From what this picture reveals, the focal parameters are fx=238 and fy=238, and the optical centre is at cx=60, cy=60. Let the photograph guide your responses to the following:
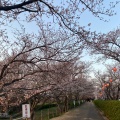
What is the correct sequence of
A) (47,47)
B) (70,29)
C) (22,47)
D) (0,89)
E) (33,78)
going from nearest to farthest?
(70,29) < (0,89) < (47,47) < (22,47) < (33,78)

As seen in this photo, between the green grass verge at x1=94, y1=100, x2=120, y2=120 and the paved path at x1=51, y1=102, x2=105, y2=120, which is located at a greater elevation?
the green grass verge at x1=94, y1=100, x2=120, y2=120

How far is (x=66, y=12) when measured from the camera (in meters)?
6.93

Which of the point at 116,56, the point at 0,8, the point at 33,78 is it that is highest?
the point at 116,56

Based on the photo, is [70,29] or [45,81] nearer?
[70,29]

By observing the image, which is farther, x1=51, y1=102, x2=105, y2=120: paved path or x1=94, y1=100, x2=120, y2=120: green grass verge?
x1=51, y1=102, x2=105, y2=120: paved path

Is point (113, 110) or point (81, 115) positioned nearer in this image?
point (113, 110)

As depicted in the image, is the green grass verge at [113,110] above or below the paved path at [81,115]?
above

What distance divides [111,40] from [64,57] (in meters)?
11.4

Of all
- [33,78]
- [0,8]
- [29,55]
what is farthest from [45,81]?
[0,8]

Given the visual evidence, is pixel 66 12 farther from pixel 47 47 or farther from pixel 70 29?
pixel 47 47

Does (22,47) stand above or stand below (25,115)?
above

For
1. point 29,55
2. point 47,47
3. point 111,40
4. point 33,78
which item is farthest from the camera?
point 111,40

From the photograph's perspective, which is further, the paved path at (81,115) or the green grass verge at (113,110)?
the paved path at (81,115)

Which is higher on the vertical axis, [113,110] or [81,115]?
[113,110]
